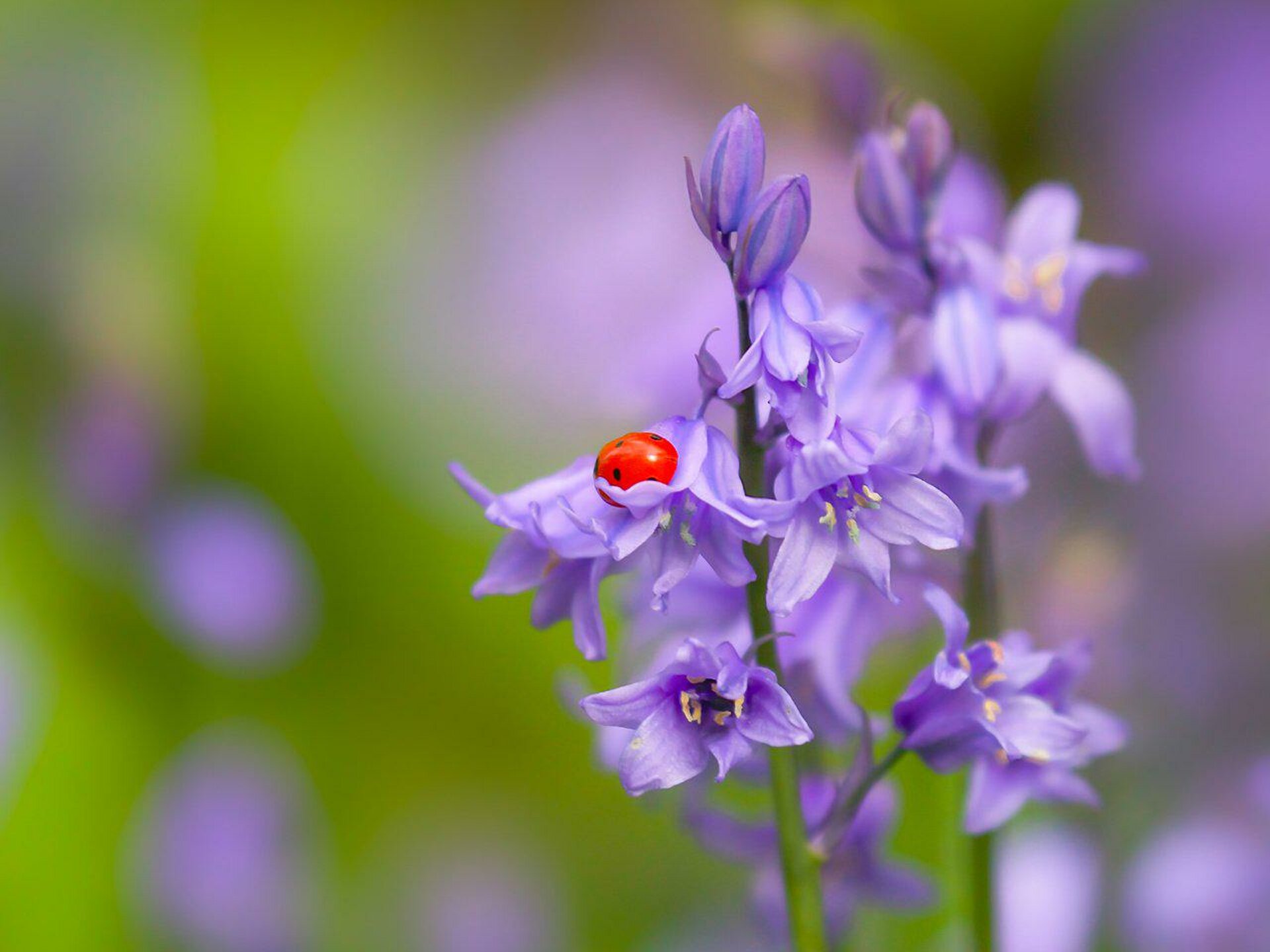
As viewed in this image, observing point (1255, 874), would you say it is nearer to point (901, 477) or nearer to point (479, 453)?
point (901, 477)

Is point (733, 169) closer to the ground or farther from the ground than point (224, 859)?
farther from the ground

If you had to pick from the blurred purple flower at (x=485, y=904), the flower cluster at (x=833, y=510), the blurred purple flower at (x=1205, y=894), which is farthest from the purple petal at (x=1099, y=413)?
the blurred purple flower at (x=485, y=904)

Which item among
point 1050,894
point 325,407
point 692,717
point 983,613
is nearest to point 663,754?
point 692,717

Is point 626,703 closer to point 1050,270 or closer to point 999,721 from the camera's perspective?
point 999,721

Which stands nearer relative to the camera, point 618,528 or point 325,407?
point 618,528

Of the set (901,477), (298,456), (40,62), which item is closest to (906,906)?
(901,477)

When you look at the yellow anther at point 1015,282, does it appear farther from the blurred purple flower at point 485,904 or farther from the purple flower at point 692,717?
the blurred purple flower at point 485,904

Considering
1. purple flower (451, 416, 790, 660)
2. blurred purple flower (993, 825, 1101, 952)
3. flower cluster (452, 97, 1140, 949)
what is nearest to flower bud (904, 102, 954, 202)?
flower cluster (452, 97, 1140, 949)

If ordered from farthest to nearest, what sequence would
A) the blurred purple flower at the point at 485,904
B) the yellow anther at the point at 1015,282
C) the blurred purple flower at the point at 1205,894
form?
1. the blurred purple flower at the point at 485,904
2. the blurred purple flower at the point at 1205,894
3. the yellow anther at the point at 1015,282
